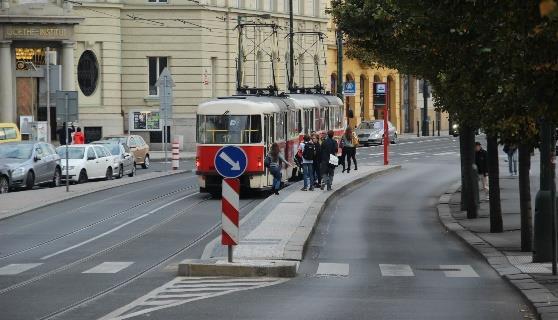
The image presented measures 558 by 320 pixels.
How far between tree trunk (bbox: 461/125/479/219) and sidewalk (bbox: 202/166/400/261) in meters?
3.59

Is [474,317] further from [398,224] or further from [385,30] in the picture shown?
[398,224]

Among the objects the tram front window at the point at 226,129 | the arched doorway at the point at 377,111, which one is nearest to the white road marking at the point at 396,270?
the tram front window at the point at 226,129

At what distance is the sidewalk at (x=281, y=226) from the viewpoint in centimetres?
2520

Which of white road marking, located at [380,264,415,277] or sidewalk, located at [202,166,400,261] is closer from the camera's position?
white road marking, located at [380,264,415,277]

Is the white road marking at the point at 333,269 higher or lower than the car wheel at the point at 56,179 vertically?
lower

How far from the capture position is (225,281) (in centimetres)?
2183

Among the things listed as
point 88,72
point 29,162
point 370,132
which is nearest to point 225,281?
point 29,162

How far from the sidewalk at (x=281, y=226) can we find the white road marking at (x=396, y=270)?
1.50 metres

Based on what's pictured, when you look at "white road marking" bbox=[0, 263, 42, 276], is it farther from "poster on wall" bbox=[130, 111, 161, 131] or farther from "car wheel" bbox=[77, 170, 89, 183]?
"poster on wall" bbox=[130, 111, 161, 131]

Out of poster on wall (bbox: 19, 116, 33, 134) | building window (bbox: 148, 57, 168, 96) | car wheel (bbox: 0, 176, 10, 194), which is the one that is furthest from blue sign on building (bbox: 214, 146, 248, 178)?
building window (bbox: 148, 57, 168, 96)

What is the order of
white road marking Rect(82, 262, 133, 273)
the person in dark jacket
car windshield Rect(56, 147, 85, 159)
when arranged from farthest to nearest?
car windshield Rect(56, 147, 85, 159) < the person in dark jacket < white road marking Rect(82, 262, 133, 273)

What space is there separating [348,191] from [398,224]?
11.4 m

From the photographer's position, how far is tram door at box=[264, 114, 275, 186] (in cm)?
4228

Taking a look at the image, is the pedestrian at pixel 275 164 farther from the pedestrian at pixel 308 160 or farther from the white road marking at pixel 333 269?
the white road marking at pixel 333 269
